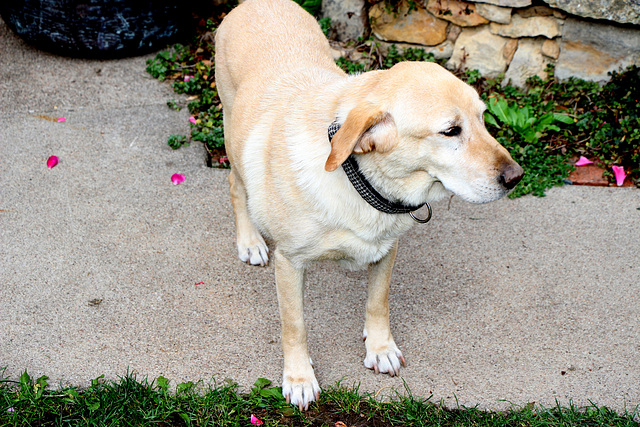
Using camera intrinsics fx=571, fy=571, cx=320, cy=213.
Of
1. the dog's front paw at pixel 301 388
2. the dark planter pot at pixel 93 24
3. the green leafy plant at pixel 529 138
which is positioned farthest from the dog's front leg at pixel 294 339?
the dark planter pot at pixel 93 24

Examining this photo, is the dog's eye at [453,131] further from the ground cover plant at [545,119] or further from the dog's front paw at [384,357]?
the ground cover plant at [545,119]

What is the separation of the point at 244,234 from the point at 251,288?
38 cm

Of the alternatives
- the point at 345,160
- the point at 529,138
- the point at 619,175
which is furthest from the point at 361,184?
the point at 619,175

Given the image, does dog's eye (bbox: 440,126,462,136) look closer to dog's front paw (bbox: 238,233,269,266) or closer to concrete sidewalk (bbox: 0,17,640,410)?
concrete sidewalk (bbox: 0,17,640,410)

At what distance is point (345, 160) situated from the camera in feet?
7.35

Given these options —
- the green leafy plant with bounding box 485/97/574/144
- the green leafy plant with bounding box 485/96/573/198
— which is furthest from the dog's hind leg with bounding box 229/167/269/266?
the green leafy plant with bounding box 485/97/574/144

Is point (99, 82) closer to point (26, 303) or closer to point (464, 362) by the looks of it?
point (26, 303)

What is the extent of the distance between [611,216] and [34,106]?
4609 mm

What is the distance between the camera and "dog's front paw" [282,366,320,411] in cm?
278

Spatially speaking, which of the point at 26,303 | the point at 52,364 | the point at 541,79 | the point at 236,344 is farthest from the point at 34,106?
the point at 541,79

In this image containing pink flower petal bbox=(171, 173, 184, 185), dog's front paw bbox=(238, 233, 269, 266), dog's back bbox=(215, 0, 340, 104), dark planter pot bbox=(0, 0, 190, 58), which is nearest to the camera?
dog's back bbox=(215, 0, 340, 104)

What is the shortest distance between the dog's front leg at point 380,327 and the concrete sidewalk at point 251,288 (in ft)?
0.24

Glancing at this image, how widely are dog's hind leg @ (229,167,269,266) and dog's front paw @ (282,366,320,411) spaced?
3.12 ft

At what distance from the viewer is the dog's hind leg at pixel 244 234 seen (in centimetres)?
361
